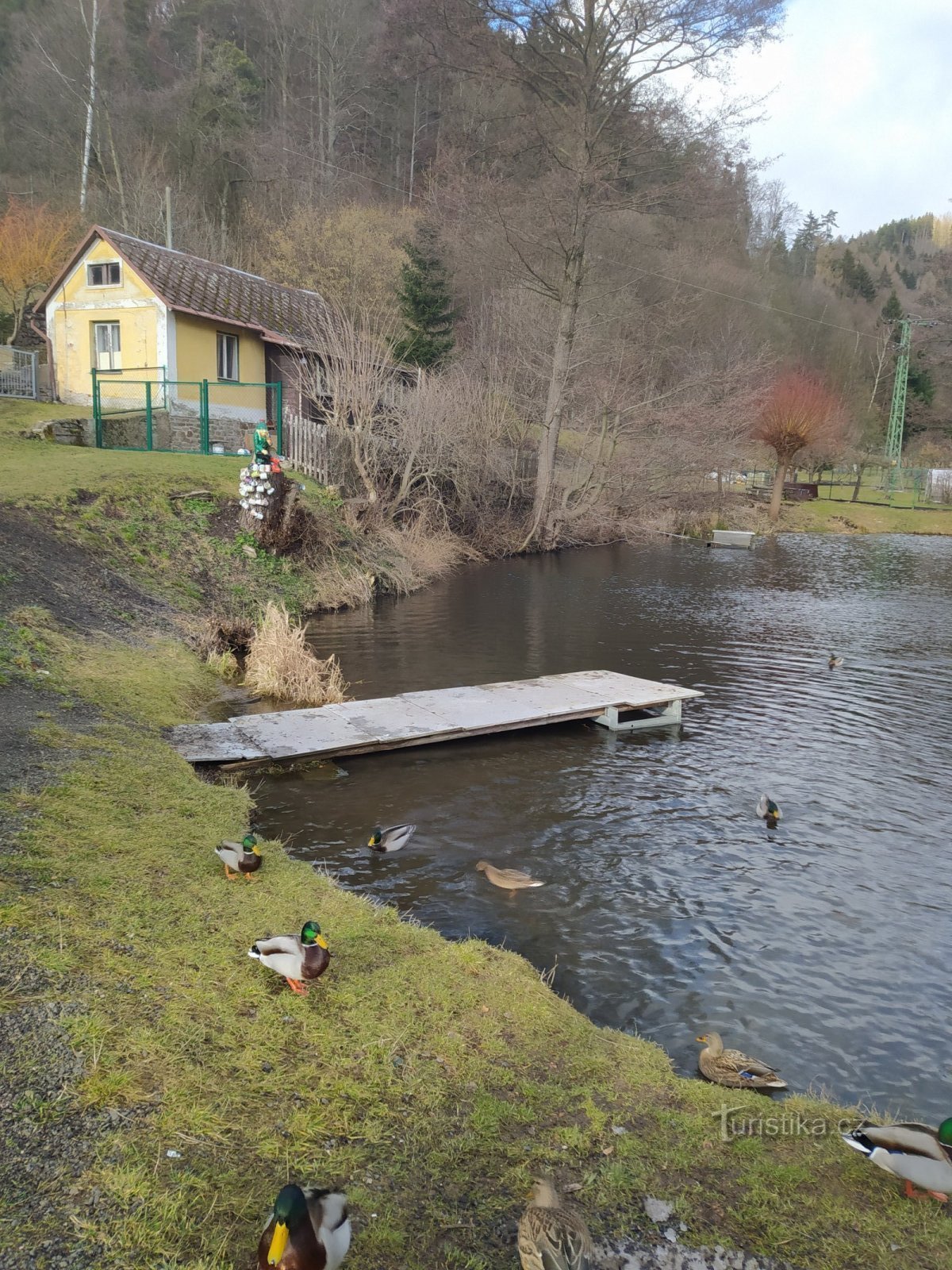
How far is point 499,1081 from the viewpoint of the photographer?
466 centimetres

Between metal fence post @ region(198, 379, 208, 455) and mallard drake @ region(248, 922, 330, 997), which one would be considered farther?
metal fence post @ region(198, 379, 208, 455)

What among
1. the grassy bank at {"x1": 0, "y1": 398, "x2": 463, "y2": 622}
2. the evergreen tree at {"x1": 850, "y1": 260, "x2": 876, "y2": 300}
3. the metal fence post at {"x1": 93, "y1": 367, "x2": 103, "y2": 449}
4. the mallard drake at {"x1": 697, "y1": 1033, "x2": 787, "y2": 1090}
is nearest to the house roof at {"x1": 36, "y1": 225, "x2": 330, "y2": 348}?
the metal fence post at {"x1": 93, "y1": 367, "x2": 103, "y2": 449}

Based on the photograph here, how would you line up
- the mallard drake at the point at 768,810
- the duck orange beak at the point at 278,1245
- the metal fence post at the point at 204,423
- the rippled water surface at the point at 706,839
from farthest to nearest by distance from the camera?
the metal fence post at the point at 204,423
the mallard drake at the point at 768,810
the rippled water surface at the point at 706,839
the duck orange beak at the point at 278,1245

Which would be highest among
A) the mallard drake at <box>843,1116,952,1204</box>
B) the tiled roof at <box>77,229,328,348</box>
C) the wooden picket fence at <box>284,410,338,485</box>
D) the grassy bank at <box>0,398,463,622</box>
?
the tiled roof at <box>77,229,328,348</box>

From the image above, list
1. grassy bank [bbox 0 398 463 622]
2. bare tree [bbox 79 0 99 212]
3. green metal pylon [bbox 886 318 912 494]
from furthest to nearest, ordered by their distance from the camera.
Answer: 1. green metal pylon [bbox 886 318 912 494]
2. bare tree [bbox 79 0 99 212]
3. grassy bank [bbox 0 398 463 622]

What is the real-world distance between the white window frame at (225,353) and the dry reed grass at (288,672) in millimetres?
19670

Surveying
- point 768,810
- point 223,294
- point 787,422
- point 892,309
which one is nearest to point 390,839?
point 768,810

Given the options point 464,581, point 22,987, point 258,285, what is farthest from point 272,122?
point 22,987

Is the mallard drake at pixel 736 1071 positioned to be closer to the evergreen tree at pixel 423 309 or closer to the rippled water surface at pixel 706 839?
the rippled water surface at pixel 706 839

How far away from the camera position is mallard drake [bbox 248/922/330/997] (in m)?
5.07

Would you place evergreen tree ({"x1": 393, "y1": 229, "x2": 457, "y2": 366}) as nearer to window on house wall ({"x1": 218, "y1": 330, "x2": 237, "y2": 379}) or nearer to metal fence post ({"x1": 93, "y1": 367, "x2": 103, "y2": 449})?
window on house wall ({"x1": 218, "y1": 330, "x2": 237, "y2": 379})

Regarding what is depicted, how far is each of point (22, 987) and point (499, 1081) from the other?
260cm

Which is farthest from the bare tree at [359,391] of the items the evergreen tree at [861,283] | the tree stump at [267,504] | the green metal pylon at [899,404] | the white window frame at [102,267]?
the evergreen tree at [861,283]

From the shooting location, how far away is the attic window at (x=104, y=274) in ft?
95.1
